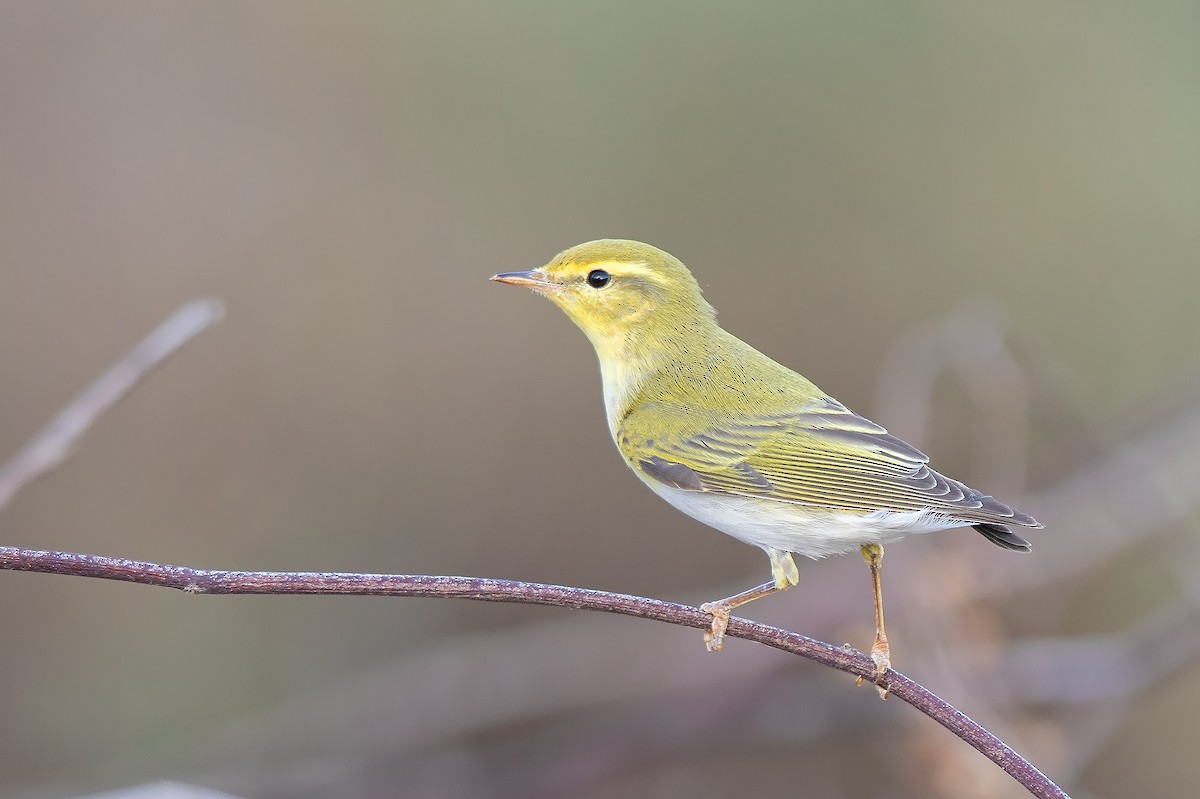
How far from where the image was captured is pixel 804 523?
3150mm

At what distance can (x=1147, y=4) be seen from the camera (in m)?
7.64

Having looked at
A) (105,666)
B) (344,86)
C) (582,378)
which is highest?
(344,86)

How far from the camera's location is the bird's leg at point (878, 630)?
256 centimetres

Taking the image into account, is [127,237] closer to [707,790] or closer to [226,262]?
[226,262]

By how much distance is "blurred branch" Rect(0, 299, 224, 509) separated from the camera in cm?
287

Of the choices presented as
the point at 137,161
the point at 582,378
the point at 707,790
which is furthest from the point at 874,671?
the point at 137,161

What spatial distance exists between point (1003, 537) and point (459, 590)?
167cm

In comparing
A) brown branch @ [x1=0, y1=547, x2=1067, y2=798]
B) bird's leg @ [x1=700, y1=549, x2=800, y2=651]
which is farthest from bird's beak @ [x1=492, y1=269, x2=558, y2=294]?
brown branch @ [x1=0, y1=547, x2=1067, y2=798]

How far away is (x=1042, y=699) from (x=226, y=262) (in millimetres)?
5403

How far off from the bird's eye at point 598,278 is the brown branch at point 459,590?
1499 mm

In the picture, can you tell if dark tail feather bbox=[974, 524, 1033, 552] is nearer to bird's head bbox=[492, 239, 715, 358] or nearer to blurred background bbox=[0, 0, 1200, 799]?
bird's head bbox=[492, 239, 715, 358]

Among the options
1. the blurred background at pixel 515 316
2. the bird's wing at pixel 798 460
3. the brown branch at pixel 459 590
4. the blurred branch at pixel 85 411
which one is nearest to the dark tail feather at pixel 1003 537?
the bird's wing at pixel 798 460

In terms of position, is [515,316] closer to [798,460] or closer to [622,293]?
[622,293]

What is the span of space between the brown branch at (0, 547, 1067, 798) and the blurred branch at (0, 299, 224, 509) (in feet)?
3.30
